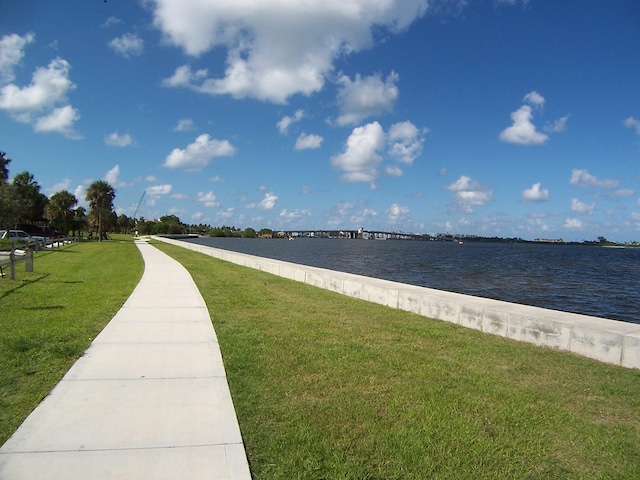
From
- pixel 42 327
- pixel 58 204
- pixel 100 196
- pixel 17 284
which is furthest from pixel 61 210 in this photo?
pixel 42 327

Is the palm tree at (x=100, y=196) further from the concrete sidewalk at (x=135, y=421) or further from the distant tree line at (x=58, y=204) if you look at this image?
the concrete sidewalk at (x=135, y=421)

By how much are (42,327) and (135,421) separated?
4232mm

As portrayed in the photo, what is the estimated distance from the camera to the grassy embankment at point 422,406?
3.38 metres

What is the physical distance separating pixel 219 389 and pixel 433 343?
141 inches

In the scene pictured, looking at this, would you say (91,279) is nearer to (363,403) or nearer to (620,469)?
(363,403)

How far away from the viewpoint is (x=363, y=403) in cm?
440

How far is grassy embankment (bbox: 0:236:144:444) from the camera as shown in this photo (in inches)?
176

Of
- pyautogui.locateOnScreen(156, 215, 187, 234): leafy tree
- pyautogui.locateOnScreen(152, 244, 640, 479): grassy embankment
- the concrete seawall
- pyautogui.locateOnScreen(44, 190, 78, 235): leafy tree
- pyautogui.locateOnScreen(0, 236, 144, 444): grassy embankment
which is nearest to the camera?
pyautogui.locateOnScreen(152, 244, 640, 479): grassy embankment

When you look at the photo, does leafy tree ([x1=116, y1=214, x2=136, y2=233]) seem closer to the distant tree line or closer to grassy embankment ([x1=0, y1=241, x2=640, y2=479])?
the distant tree line

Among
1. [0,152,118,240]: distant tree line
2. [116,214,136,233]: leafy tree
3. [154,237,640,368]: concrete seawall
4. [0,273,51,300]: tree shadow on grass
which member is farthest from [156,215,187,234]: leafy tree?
[154,237,640,368]: concrete seawall

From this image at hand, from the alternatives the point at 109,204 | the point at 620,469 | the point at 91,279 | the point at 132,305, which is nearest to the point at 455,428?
the point at 620,469

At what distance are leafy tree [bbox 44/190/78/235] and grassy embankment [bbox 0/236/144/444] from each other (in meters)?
66.5

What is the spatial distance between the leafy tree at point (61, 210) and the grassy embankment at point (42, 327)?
218ft

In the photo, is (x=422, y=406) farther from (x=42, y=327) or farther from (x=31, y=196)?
(x=31, y=196)
